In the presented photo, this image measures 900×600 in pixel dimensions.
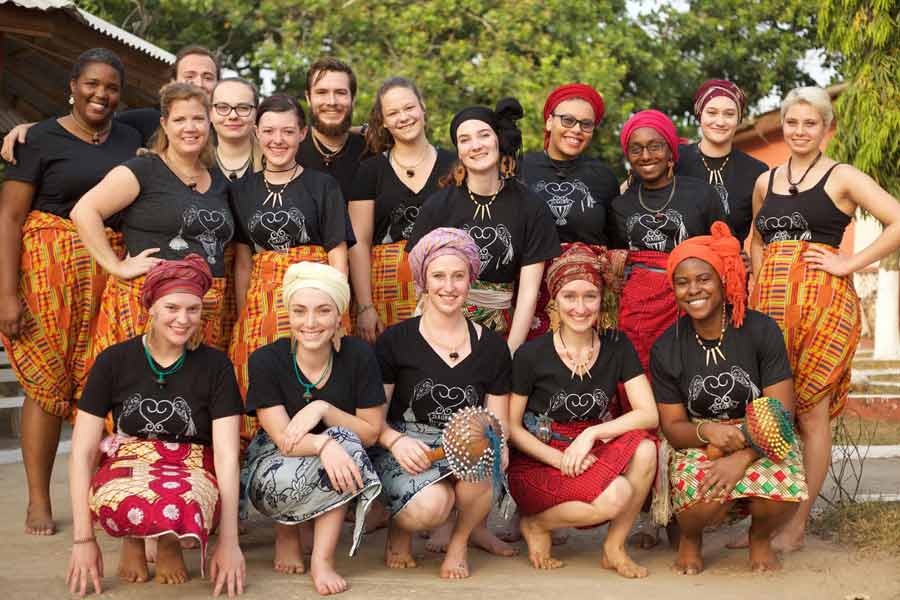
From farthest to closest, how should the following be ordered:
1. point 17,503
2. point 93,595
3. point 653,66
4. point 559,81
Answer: point 653,66 → point 559,81 → point 17,503 → point 93,595

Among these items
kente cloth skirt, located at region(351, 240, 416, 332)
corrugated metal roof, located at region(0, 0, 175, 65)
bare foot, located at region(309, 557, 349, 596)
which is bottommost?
bare foot, located at region(309, 557, 349, 596)

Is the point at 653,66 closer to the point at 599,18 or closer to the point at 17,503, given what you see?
the point at 599,18

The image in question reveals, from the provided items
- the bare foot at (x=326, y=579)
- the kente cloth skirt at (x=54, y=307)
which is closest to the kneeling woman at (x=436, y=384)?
the bare foot at (x=326, y=579)

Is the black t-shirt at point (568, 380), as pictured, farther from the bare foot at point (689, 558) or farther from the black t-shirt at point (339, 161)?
the black t-shirt at point (339, 161)

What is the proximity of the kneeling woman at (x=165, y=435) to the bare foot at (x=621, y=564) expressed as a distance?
1482 mm

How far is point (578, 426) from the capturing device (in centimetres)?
500

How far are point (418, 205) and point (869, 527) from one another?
2496mm

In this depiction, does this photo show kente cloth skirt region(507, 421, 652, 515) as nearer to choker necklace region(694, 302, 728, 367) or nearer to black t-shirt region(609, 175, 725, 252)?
choker necklace region(694, 302, 728, 367)

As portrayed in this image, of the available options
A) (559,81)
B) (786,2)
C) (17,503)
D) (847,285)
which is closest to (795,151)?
(847,285)

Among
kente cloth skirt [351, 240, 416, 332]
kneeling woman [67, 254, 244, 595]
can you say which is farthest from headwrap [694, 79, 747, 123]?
kneeling woman [67, 254, 244, 595]

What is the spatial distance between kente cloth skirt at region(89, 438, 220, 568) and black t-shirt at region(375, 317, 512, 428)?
89cm

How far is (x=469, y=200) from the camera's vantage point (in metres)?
5.34

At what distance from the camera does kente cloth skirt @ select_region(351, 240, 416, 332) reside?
221 inches

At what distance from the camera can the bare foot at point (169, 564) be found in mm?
4535
